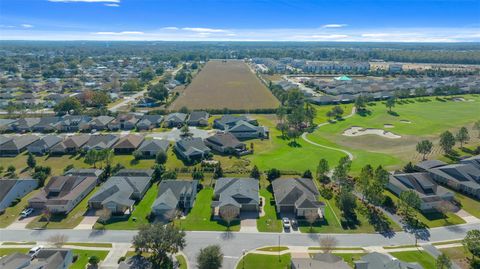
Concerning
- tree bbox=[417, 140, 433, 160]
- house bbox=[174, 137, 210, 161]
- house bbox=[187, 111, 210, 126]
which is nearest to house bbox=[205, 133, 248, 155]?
house bbox=[174, 137, 210, 161]

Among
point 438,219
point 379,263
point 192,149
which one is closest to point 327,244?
point 379,263

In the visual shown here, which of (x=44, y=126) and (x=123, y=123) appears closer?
(x=44, y=126)

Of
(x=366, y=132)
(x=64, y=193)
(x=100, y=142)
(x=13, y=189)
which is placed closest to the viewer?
(x=64, y=193)

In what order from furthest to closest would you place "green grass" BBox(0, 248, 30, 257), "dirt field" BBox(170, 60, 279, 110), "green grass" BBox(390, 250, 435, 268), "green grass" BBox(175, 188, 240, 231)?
"dirt field" BBox(170, 60, 279, 110) → "green grass" BBox(175, 188, 240, 231) → "green grass" BBox(0, 248, 30, 257) → "green grass" BBox(390, 250, 435, 268)

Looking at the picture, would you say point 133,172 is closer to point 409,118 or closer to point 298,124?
point 298,124

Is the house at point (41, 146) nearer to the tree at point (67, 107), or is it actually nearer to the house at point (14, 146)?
the house at point (14, 146)

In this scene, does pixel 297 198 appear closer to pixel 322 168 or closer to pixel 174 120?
pixel 322 168

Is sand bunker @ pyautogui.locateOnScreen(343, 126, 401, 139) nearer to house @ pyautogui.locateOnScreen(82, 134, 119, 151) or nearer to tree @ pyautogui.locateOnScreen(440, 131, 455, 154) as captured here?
tree @ pyautogui.locateOnScreen(440, 131, 455, 154)
